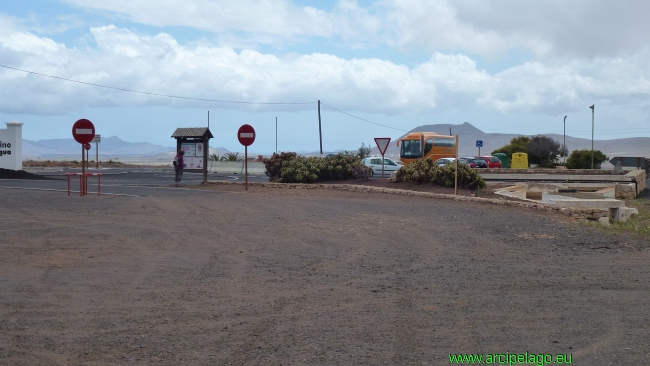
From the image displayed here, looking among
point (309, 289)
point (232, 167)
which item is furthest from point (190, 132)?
point (309, 289)

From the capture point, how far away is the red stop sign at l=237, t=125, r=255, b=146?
2541 cm

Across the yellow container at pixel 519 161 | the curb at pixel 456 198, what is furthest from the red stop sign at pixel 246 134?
the yellow container at pixel 519 161

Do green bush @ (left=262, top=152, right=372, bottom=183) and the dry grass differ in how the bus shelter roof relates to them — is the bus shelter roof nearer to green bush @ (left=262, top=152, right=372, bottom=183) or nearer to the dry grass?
green bush @ (left=262, top=152, right=372, bottom=183)

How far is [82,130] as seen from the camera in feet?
71.2

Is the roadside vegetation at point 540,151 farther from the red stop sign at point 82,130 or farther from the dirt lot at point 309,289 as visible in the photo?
the dirt lot at point 309,289

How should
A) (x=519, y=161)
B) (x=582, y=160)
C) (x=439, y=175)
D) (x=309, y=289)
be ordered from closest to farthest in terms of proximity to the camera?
(x=309, y=289)
(x=439, y=175)
(x=519, y=161)
(x=582, y=160)

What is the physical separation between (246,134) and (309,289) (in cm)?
1703

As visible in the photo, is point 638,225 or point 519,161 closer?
point 638,225

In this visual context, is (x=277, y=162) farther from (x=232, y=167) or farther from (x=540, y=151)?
(x=540, y=151)

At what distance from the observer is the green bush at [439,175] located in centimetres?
2580

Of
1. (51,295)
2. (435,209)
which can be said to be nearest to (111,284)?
(51,295)

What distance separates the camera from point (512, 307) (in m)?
8.02

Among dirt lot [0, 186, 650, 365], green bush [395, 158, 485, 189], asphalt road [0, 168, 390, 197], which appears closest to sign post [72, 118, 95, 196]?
asphalt road [0, 168, 390, 197]

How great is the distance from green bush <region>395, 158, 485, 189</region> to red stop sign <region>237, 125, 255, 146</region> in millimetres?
6031
